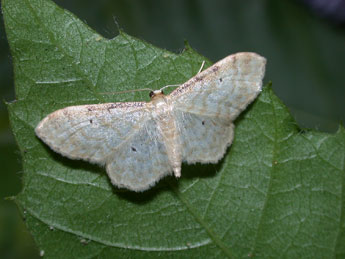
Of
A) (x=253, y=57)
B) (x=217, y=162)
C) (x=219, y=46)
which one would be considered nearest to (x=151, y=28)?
(x=219, y=46)

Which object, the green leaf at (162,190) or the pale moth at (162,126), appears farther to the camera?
the pale moth at (162,126)

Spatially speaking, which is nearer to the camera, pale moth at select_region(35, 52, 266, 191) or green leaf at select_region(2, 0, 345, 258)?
green leaf at select_region(2, 0, 345, 258)

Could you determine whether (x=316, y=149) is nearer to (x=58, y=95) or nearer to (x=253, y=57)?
(x=253, y=57)

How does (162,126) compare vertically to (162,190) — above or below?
above

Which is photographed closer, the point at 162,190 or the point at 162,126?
the point at 162,190
